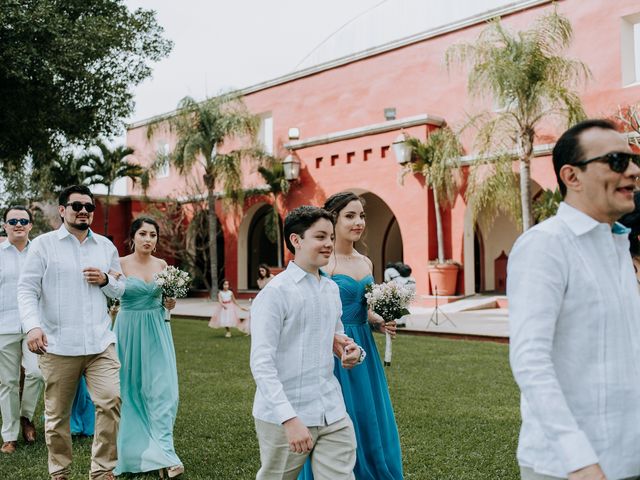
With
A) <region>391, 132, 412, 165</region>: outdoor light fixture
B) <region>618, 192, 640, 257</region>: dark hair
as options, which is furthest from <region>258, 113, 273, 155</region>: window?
<region>618, 192, 640, 257</region>: dark hair

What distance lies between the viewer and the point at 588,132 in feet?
6.94

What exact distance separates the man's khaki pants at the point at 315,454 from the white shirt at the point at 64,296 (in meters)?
2.28

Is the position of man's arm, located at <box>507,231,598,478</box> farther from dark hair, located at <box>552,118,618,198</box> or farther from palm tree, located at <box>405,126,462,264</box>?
palm tree, located at <box>405,126,462,264</box>

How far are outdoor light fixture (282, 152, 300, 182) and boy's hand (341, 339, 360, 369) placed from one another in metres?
20.5

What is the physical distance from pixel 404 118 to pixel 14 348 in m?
15.8

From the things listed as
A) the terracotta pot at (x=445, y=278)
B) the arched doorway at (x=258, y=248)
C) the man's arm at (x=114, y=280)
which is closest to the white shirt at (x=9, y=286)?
the man's arm at (x=114, y=280)

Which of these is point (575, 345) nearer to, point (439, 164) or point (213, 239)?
point (439, 164)

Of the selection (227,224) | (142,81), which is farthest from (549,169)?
(227,224)

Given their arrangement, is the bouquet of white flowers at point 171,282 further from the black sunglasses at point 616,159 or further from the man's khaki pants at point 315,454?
the black sunglasses at point 616,159

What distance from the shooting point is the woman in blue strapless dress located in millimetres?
4555

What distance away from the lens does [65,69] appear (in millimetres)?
12906

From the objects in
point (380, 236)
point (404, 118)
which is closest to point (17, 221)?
point (404, 118)

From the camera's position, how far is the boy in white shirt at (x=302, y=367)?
10.4 ft

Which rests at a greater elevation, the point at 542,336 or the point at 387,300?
the point at 542,336
